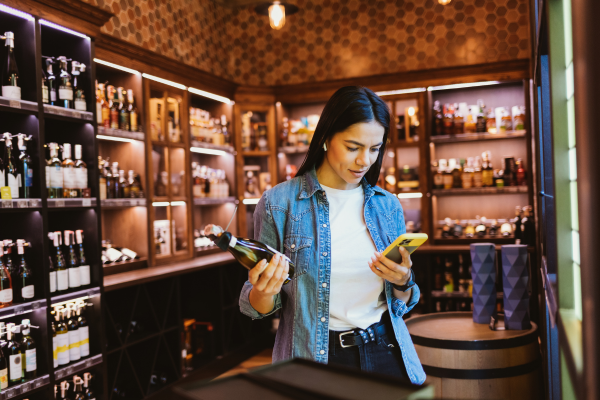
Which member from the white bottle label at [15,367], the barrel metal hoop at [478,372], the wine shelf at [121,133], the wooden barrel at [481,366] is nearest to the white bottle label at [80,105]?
the wine shelf at [121,133]

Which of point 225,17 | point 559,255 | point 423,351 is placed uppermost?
point 225,17

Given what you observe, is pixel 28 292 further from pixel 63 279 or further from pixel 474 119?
pixel 474 119

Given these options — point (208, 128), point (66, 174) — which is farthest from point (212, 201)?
point (66, 174)

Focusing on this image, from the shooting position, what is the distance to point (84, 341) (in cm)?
311

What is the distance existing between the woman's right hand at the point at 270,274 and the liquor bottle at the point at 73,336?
2.09m

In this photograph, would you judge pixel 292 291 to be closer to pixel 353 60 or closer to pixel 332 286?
pixel 332 286

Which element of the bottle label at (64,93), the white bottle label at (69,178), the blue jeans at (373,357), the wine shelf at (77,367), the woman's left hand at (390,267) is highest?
the bottle label at (64,93)

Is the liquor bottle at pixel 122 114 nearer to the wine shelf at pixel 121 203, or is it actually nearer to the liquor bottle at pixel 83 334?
the wine shelf at pixel 121 203

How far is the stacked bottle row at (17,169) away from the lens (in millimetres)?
2701

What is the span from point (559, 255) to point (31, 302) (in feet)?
8.29

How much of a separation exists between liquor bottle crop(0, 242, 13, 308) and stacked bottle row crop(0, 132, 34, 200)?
29 centimetres

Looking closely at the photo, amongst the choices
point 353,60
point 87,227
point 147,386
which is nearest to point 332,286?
point 87,227

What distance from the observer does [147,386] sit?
3861 millimetres

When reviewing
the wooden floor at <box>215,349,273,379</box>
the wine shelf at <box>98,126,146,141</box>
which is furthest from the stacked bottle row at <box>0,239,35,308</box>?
the wooden floor at <box>215,349,273,379</box>
